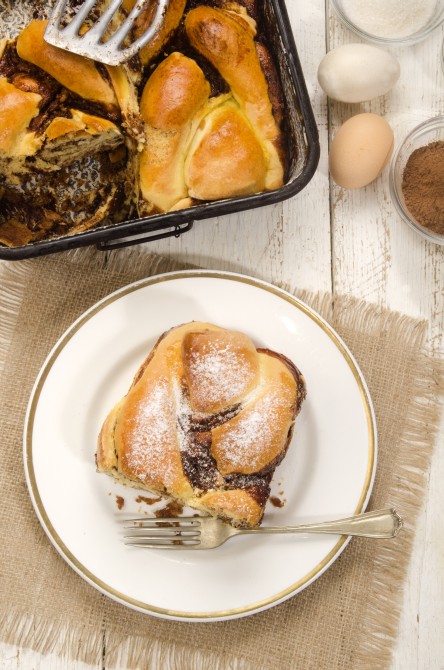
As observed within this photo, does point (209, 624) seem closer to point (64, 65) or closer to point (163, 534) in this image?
point (163, 534)

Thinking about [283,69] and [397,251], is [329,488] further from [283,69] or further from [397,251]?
[283,69]

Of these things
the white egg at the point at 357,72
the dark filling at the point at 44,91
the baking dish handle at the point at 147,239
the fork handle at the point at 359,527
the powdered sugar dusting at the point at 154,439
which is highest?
the dark filling at the point at 44,91

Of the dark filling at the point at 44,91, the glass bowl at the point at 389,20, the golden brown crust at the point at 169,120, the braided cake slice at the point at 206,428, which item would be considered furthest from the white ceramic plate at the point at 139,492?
the glass bowl at the point at 389,20

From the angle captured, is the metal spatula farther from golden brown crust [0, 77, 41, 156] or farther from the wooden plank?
the wooden plank

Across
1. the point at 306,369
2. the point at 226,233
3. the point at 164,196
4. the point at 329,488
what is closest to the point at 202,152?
the point at 164,196

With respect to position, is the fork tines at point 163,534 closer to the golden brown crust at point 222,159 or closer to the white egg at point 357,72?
the golden brown crust at point 222,159

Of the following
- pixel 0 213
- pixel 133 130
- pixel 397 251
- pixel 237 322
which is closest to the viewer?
pixel 133 130
